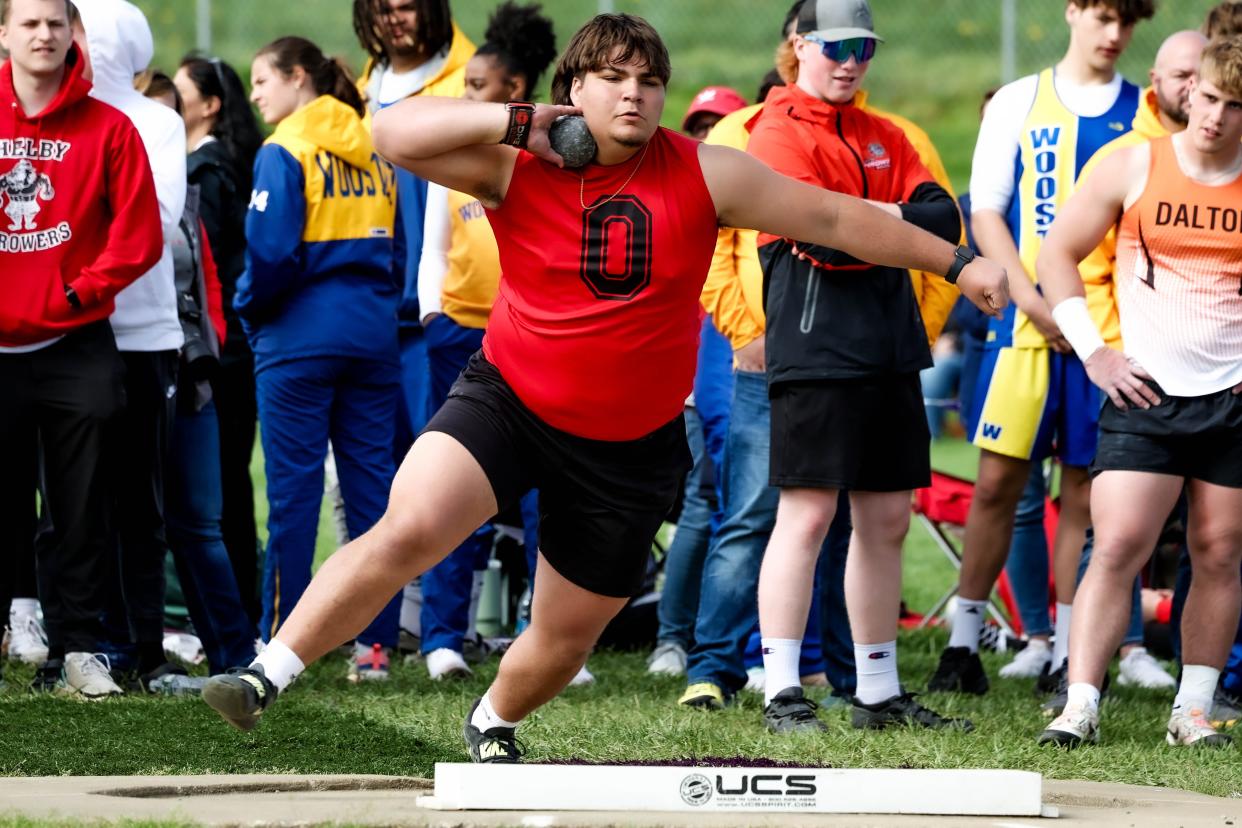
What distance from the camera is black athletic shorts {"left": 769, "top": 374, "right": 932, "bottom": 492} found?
20.4 feet

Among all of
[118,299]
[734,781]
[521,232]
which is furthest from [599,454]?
[118,299]

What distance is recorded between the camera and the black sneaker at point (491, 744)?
5.29 meters

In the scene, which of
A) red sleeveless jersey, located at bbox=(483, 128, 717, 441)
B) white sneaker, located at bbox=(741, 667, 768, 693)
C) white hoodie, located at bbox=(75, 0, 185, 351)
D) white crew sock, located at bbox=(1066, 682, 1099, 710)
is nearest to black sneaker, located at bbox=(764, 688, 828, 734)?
white crew sock, located at bbox=(1066, 682, 1099, 710)

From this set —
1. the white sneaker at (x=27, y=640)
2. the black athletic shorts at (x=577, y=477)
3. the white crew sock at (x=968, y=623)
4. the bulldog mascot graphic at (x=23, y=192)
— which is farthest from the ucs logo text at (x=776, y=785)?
the white sneaker at (x=27, y=640)

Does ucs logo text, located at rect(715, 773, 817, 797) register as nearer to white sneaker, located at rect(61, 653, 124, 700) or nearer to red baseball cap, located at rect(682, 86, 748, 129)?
white sneaker, located at rect(61, 653, 124, 700)

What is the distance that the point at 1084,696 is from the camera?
6176mm

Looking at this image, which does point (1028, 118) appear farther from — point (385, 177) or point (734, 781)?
point (734, 781)

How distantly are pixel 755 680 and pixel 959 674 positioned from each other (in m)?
0.84

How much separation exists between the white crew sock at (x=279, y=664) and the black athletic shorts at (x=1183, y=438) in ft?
9.94

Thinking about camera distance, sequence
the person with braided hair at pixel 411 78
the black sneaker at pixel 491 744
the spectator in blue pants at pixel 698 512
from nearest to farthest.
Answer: the black sneaker at pixel 491 744 → the spectator in blue pants at pixel 698 512 → the person with braided hair at pixel 411 78

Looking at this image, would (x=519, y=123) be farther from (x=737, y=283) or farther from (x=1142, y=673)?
(x=1142, y=673)

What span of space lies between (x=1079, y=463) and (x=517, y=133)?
→ 11.6 feet

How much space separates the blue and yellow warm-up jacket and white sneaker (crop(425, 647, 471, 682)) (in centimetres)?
125

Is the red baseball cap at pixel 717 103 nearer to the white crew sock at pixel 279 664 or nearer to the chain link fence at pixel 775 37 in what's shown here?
the white crew sock at pixel 279 664
